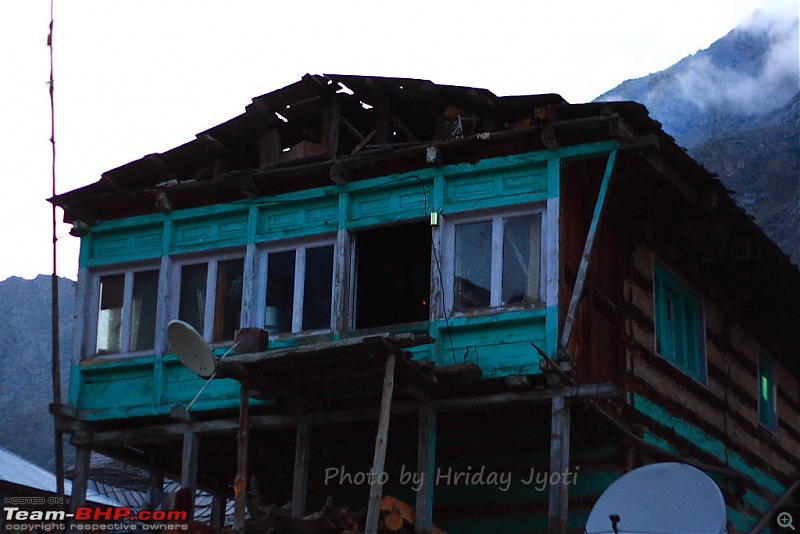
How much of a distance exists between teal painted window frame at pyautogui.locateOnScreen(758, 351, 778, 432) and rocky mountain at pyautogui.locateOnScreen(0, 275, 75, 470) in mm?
44714

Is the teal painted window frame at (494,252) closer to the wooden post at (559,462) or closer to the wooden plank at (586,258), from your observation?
the wooden plank at (586,258)

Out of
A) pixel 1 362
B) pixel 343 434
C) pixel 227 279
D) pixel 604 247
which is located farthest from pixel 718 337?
pixel 1 362

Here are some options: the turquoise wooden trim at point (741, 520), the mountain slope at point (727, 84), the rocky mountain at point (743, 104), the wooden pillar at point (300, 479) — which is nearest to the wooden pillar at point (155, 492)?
the wooden pillar at point (300, 479)

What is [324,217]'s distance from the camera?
1809 cm

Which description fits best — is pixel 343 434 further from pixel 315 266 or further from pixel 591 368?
pixel 591 368

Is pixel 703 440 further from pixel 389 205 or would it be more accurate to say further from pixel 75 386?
pixel 75 386

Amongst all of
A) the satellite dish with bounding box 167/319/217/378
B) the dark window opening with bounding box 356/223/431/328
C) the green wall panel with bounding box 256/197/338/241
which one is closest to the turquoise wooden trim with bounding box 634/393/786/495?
the dark window opening with bounding box 356/223/431/328

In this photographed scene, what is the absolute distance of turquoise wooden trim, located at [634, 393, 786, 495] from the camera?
59.9 ft

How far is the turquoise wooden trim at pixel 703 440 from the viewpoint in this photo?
18266mm

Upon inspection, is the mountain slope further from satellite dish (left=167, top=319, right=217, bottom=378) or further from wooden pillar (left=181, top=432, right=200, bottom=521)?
satellite dish (left=167, top=319, right=217, bottom=378)

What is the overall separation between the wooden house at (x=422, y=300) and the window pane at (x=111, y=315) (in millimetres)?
29

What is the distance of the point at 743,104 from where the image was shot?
10406 centimetres

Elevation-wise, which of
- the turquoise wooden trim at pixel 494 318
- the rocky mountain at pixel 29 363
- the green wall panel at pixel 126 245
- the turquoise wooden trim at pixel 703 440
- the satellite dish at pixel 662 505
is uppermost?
the rocky mountain at pixel 29 363

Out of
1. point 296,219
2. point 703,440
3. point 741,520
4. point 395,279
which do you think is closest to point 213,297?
point 296,219
